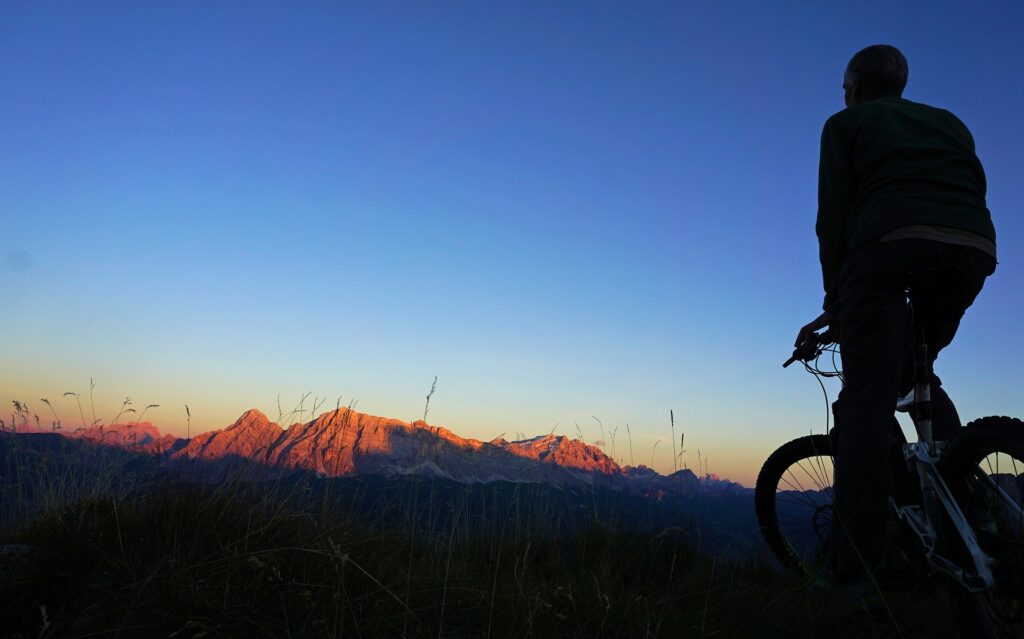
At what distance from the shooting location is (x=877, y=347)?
2426 millimetres

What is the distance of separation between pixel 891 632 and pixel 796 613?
410mm

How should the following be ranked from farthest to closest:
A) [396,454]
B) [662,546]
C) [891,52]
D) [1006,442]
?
[396,454] < [662,546] < [891,52] < [1006,442]

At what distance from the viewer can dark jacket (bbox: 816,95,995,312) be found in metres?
2.32

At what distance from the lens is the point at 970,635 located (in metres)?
2.15

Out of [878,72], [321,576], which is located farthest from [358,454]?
[878,72]

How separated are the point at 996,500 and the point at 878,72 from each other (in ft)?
6.68

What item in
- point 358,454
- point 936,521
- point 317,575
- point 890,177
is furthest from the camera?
point 358,454

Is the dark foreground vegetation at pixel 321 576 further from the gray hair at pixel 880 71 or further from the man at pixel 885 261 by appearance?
the gray hair at pixel 880 71

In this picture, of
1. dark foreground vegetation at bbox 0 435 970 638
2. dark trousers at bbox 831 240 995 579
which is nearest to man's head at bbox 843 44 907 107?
dark trousers at bbox 831 240 995 579

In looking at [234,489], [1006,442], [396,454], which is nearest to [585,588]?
[1006,442]

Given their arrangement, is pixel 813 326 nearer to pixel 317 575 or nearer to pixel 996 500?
pixel 996 500

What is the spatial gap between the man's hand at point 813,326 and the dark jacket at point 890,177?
8cm

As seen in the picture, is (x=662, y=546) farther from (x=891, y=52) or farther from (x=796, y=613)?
(x=891, y=52)

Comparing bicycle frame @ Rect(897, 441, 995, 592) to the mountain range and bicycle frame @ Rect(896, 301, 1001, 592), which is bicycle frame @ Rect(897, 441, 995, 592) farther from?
the mountain range
